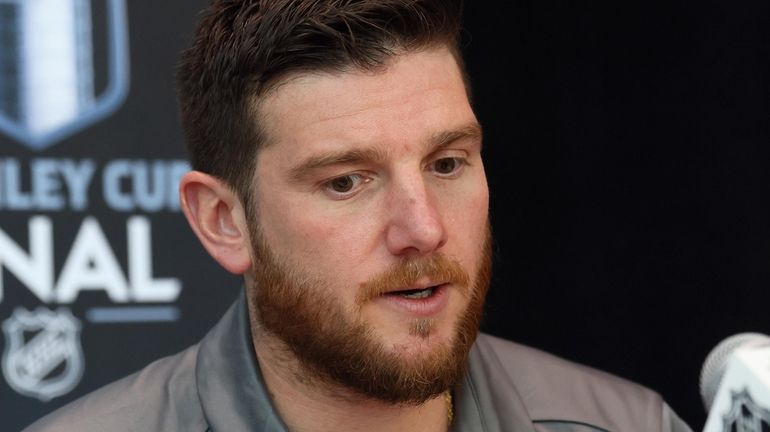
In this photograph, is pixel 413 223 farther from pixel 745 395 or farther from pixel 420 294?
pixel 745 395

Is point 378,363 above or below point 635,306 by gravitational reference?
above

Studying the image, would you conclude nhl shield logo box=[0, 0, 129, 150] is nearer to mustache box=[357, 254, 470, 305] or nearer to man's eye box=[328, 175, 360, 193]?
man's eye box=[328, 175, 360, 193]

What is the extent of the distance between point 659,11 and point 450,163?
1.80 m

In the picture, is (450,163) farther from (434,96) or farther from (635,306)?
(635,306)

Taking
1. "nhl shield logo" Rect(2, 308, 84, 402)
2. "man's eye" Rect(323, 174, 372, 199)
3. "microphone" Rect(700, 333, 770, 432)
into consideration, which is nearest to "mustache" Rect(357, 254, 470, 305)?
"man's eye" Rect(323, 174, 372, 199)

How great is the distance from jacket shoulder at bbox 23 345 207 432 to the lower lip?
476 mm

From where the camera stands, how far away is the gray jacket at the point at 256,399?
2.05 meters

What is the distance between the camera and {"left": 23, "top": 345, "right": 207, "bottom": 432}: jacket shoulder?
2070 mm

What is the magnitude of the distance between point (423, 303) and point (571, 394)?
1.94ft

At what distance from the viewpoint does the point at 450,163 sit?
6.40 ft

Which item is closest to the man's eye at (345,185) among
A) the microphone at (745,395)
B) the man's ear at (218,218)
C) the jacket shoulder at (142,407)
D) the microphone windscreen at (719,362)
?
the man's ear at (218,218)

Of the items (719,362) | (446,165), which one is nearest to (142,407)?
(446,165)

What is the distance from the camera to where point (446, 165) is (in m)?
1.95

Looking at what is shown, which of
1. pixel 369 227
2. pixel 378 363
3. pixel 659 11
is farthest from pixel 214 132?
pixel 659 11
